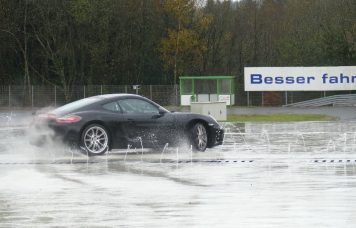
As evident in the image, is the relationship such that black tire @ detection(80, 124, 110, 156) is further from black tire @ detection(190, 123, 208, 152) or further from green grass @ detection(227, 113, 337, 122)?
green grass @ detection(227, 113, 337, 122)

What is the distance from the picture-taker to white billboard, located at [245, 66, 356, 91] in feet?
176

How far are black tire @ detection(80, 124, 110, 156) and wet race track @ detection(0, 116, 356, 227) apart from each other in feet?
0.69

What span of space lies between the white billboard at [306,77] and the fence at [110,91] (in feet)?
3.86

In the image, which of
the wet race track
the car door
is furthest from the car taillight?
the car door

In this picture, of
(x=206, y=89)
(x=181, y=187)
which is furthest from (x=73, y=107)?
(x=206, y=89)

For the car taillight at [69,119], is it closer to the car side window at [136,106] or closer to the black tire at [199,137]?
the car side window at [136,106]

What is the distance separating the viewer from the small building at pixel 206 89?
52.1m

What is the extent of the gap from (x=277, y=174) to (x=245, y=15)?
65355 millimetres

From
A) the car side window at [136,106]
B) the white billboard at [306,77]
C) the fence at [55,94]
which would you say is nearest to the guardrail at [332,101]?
the white billboard at [306,77]

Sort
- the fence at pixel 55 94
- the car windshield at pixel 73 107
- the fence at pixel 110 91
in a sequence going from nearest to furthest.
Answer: the car windshield at pixel 73 107
the fence at pixel 110 91
the fence at pixel 55 94

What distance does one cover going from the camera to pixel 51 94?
2249 inches

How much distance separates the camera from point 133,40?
6350 cm

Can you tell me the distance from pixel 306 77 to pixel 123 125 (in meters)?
37.8

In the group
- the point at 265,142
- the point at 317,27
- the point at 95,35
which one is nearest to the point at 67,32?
the point at 95,35
